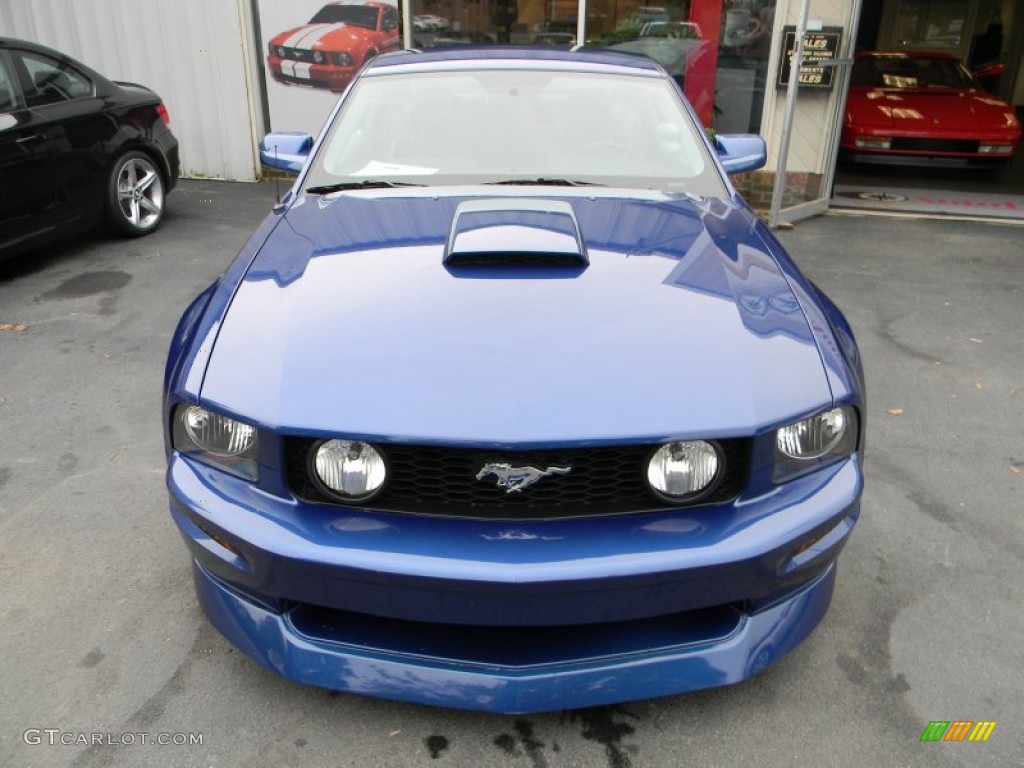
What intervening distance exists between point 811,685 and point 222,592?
1.59 meters

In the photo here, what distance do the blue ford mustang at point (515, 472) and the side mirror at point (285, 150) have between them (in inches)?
50.4

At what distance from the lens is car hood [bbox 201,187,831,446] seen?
5.94 feet

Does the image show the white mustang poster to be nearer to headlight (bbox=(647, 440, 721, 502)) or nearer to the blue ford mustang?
the blue ford mustang

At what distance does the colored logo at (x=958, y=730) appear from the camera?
6.82 feet

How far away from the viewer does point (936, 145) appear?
8.89m

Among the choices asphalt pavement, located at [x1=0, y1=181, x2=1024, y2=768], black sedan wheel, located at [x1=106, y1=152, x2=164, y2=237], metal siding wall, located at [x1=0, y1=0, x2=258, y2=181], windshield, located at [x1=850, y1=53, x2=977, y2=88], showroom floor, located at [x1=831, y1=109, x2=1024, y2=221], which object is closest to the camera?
asphalt pavement, located at [x1=0, y1=181, x2=1024, y2=768]

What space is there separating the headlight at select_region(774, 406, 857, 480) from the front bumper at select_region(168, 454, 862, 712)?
4 centimetres

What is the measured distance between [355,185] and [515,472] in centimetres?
159

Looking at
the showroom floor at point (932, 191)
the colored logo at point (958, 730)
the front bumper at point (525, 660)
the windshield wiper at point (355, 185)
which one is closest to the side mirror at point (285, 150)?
the windshield wiper at point (355, 185)

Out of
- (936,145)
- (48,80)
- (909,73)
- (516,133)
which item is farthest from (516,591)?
(909,73)

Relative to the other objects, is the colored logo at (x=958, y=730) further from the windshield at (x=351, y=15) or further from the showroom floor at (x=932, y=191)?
the windshield at (x=351, y=15)

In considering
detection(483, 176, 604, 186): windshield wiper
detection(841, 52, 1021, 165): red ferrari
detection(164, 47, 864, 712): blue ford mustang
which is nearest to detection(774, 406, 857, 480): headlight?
detection(164, 47, 864, 712): blue ford mustang

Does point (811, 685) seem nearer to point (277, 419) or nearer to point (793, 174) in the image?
point (277, 419)

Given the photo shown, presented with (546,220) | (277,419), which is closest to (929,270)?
(546,220)
